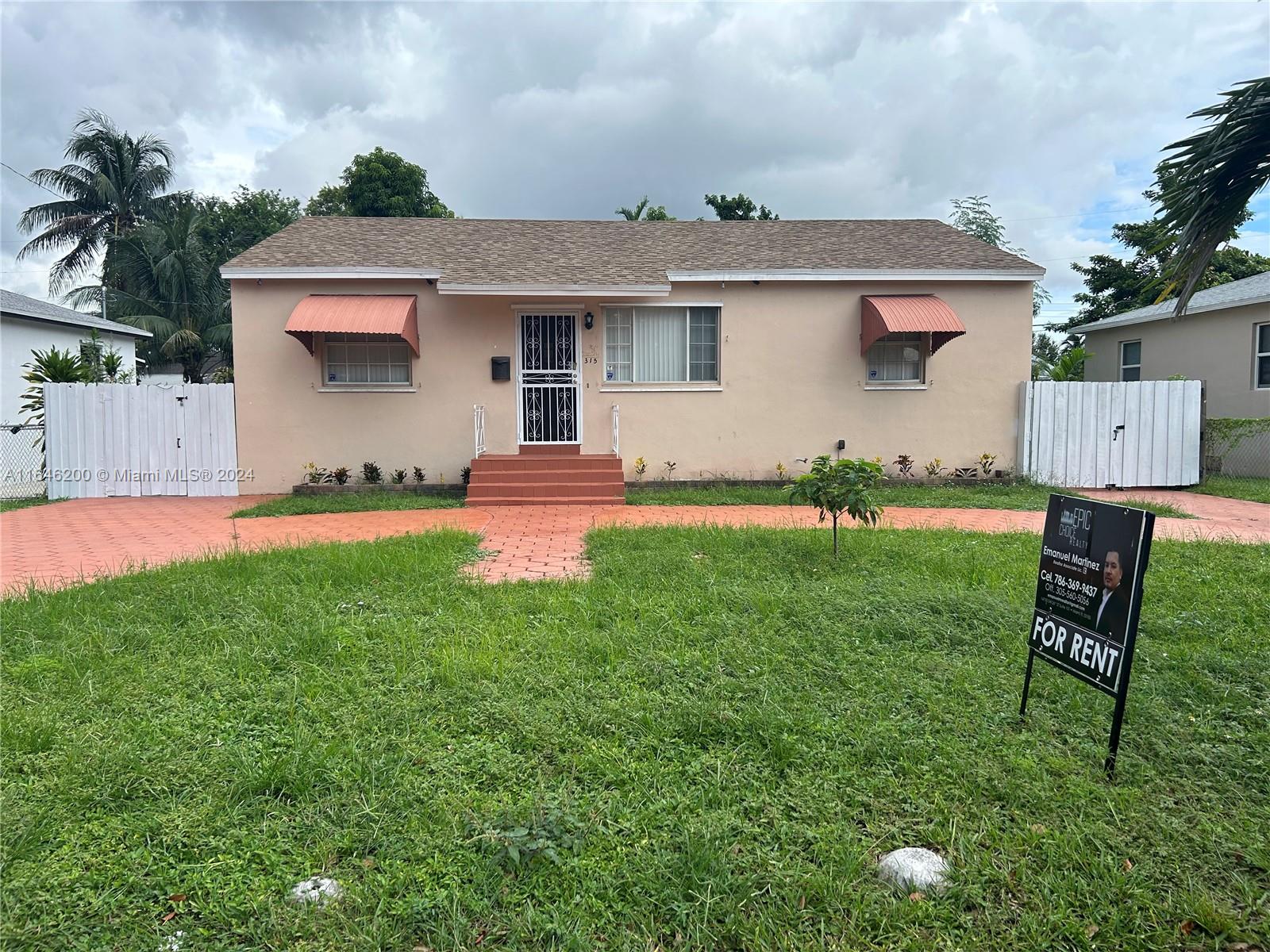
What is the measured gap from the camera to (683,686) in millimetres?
3809

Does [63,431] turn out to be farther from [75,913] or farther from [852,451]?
[852,451]

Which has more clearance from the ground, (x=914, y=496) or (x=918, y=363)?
(x=918, y=363)

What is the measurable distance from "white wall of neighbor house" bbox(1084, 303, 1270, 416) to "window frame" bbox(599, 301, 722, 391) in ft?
31.9

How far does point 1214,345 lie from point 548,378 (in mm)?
14695

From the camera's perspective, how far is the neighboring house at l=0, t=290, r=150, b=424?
16.8 meters

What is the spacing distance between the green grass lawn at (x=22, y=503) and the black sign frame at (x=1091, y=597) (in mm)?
13464

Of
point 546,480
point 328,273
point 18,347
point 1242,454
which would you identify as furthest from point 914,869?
point 18,347

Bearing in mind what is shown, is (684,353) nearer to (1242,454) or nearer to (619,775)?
(619,775)

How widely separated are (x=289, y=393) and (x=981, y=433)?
1205 centimetres

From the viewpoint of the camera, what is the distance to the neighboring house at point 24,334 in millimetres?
16844

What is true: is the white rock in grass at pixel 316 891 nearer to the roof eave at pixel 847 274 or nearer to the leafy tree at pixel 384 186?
the roof eave at pixel 847 274

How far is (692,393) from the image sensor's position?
12.5 meters

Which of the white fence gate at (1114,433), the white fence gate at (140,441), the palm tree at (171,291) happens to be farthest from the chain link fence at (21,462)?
the white fence gate at (1114,433)

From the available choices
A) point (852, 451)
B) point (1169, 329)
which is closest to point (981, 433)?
point (852, 451)
